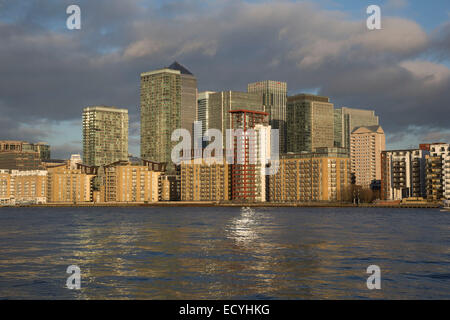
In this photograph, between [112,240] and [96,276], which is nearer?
[96,276]

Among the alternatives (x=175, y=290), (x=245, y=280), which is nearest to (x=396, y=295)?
(x=245, y=280)

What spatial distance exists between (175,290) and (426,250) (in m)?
38.7

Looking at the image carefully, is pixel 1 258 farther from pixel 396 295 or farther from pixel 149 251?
pixel 396 295

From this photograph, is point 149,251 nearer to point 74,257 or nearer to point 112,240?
point 74,257

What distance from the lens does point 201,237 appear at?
87.8 m

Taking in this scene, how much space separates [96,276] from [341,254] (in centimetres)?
2780

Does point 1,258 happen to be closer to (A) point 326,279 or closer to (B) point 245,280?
(B) point 245,280

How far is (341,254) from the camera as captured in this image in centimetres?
6259

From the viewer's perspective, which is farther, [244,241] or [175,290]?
[244,241]

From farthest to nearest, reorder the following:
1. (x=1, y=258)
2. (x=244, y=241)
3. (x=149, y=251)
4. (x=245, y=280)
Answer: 1. (x=244, y=241)
2. (x=149, y=251)
3. (x=1, y=258)
4. (x=245, y=280)
